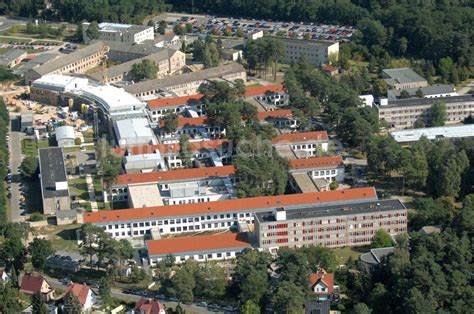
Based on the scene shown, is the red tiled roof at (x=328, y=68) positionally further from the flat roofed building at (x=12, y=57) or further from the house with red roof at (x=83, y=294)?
the house with red roof at (x=83, y=294)

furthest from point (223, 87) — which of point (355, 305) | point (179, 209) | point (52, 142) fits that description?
point (355, 305)

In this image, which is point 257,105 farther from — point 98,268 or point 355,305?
point 355,305

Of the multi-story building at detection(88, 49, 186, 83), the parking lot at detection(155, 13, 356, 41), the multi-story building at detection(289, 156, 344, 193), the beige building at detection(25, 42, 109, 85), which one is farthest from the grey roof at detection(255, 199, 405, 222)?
the parking lot at detection(155, 13, 356, 41)

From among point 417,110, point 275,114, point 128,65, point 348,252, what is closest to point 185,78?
point 128,65

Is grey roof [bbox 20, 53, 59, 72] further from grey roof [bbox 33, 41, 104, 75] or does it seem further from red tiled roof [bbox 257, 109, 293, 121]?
red tiled roof [bbox 257, 109, 293, 121]

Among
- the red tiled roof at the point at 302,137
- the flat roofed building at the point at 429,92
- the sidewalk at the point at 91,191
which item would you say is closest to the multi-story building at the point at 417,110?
the flat roofed building at the point at 429,92

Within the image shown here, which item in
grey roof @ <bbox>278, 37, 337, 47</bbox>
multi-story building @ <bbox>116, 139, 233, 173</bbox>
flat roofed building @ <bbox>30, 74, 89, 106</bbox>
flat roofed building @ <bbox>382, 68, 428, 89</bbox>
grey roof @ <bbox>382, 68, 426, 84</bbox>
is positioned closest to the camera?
multi-story building @ <bbox>116, 139, 233, 173</bbox>
